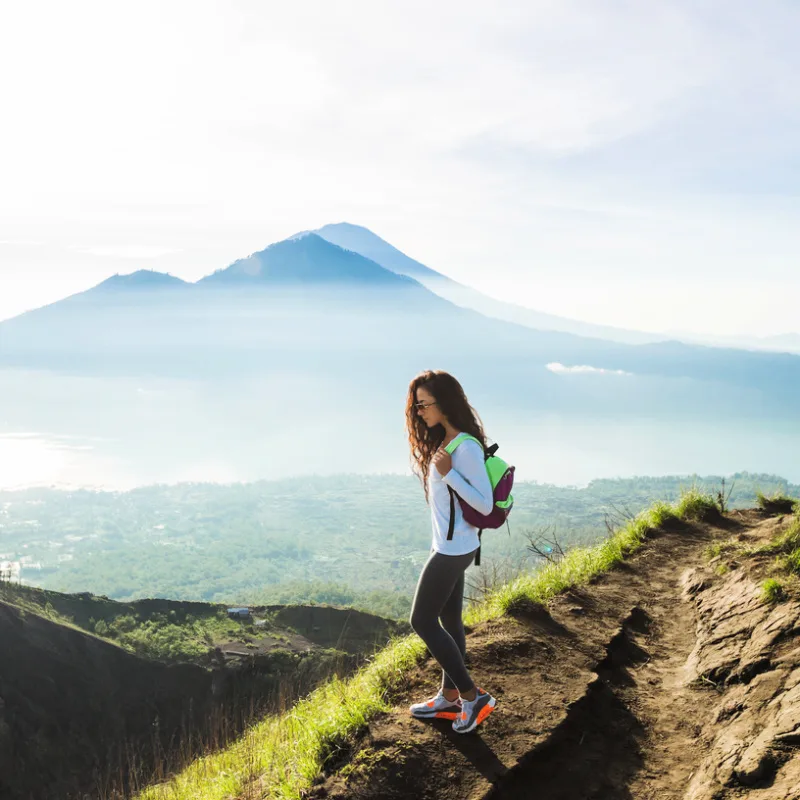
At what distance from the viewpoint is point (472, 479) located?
349 centimetres

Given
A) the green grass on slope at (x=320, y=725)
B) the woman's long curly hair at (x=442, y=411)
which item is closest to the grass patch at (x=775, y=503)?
the green grass on slope at (x=320, y=725)

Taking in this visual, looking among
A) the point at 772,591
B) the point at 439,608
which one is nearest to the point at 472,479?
the point at 439,608

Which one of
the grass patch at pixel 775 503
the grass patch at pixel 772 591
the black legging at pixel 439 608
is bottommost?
the grass patch at pixel 775 503

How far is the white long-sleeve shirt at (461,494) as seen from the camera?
3467 mm

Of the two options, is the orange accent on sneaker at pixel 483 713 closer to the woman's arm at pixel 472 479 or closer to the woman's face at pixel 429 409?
the woman's arm at pixel 472 479

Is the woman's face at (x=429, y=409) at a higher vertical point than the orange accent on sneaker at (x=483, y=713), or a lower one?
higher

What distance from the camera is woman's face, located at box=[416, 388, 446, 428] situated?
3697 millimetres

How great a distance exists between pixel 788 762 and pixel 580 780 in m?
1.14

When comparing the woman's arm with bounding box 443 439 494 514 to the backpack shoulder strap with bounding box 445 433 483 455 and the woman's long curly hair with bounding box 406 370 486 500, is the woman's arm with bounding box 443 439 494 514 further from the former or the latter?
the woman's long curly hair with bounding box 406 370 486 500

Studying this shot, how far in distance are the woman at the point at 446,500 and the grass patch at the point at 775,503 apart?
289 inches

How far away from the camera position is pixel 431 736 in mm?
3902

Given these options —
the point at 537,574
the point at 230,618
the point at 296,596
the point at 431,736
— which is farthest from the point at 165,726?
the point at 296,596

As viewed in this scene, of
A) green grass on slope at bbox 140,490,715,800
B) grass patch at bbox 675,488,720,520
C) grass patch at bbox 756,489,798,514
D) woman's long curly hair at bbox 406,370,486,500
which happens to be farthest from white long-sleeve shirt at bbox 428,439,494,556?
grass patch at bbox 756,489,798,514

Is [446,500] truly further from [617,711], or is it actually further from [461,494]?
[617,711]
